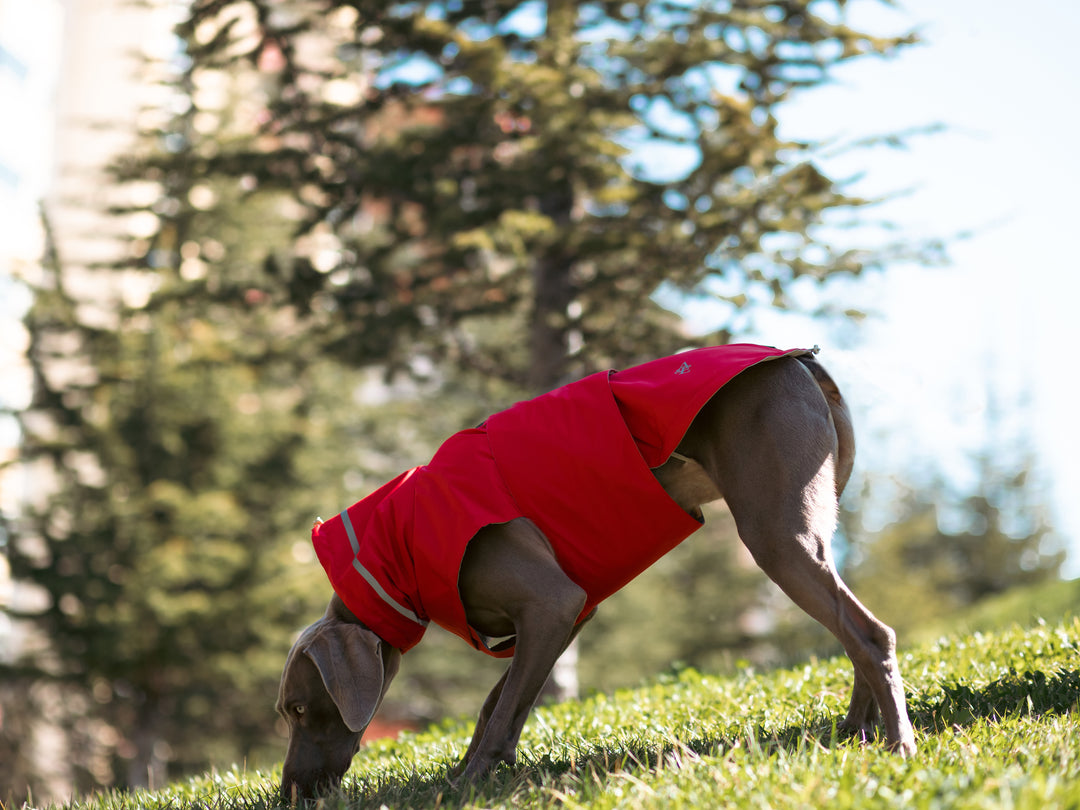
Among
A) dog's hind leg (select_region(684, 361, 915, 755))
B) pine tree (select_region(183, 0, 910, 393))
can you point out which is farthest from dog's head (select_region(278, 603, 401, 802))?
pine tree (select_region(183, 0, 910, 393))

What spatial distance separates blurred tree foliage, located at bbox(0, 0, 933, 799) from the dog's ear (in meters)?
4.63

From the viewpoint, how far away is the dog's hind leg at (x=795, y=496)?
128 inches

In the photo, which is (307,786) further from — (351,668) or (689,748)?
(689,748)

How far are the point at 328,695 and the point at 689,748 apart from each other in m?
1.41

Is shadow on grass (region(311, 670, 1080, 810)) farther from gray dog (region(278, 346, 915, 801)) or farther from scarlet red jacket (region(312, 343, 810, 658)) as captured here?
scarlet red jacket (region(312, 343, 810, 658))

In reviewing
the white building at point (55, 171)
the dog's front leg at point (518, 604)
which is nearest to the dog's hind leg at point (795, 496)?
the dog's front leg at point (518, 604)

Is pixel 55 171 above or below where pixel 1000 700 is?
below

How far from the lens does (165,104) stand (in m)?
14.0

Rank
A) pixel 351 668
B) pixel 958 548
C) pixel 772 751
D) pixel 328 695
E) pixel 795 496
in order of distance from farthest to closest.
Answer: pixel 958 548 < pixel 328 695 < pixel 351 668 < pixel 795 496 < pixel 772 751

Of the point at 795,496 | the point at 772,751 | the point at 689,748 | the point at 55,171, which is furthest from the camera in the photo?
the point at 55,171

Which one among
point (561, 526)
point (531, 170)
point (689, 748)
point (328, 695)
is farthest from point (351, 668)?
point (531, 170)

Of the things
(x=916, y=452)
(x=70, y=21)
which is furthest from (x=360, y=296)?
(x=916, y=452)

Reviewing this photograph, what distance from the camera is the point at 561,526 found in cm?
370

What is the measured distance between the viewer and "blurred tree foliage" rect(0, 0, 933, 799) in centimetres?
791
